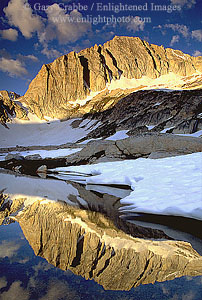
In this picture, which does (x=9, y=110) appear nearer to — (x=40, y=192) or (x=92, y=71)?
(x=92, y=71)

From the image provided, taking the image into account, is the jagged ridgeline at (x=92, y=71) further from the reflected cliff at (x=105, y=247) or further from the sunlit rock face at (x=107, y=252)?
the sunlit rock face at (x=107, y=252)

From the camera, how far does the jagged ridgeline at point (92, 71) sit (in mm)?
107375

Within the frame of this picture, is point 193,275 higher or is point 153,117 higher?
point 153,117

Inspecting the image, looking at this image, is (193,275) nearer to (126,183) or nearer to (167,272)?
(167,272)

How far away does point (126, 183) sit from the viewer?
862 cm

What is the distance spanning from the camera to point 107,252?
3088 millimetres

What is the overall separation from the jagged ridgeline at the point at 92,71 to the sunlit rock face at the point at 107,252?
90992mm

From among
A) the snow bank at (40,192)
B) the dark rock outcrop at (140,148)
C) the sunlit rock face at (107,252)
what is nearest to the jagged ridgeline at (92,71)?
the dark rock outcrop at (140,148)

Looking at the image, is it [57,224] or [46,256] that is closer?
[46,256]

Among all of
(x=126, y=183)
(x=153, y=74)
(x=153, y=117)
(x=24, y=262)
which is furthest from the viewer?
(x=153, y=74)

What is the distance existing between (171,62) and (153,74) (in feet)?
60.3

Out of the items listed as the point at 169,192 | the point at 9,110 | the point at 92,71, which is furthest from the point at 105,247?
the point at 92,71

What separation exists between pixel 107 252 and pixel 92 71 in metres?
119

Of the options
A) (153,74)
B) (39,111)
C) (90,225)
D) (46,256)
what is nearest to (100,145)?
(90,225)
